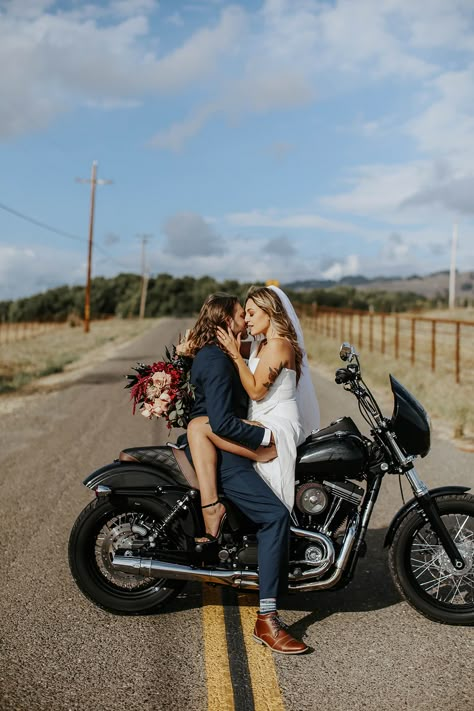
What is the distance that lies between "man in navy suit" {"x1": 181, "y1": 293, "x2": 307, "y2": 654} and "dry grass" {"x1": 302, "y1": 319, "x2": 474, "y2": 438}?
22.5 feet

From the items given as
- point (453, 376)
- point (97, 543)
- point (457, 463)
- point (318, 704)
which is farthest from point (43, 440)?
point (453, 376)

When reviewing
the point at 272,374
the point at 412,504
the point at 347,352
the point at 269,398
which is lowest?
the point at 412,504

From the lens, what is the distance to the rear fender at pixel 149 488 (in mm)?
4070

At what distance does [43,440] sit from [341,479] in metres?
6.66

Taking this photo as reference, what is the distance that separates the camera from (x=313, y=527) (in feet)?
13.1

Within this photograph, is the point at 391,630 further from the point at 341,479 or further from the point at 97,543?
the point at 97,543

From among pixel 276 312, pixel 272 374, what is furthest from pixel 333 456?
pixel 276 312

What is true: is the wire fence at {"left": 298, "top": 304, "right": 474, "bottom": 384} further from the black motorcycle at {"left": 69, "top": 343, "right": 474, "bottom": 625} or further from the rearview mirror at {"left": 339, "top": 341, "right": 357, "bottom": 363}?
the rearview mirror at {"left": 339, "top": 341, "right": 357, "bottom": 363}

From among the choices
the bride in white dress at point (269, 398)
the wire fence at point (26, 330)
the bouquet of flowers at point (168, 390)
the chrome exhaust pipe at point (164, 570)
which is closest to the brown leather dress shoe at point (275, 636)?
the chrome exhaust pipe at point (164, 570)

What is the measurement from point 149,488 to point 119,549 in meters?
0.36

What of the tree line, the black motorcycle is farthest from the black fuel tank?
the tree line

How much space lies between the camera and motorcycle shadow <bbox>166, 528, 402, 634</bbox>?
14.3 ft

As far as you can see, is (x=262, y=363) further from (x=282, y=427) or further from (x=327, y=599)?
(x=327, y=599)

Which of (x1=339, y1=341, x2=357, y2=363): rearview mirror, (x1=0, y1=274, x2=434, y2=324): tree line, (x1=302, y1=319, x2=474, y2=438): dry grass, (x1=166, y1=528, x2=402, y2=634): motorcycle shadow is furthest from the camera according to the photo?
(x1=0, y1=274, x2=434, y2=324): tree line
